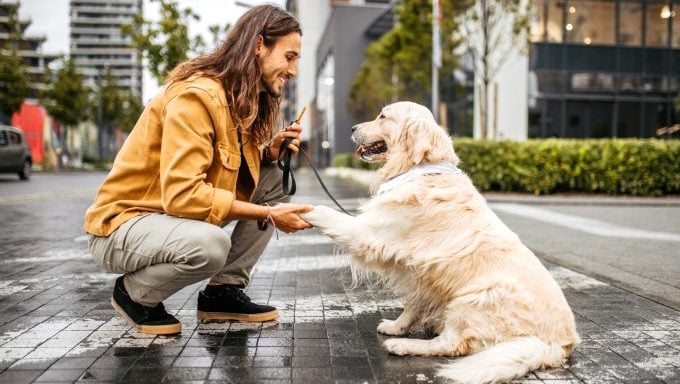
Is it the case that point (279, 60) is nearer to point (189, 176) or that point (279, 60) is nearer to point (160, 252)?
point (189, 176)

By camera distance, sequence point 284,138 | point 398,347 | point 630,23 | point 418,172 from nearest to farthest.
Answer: point 398,347 < point 418,172 < point 284,138 < point 630,23

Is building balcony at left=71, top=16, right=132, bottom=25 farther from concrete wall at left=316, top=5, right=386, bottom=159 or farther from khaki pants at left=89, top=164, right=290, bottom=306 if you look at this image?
khaki pants at left=89, top=164, right=290, bottom=306

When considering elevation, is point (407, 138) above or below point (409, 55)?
below

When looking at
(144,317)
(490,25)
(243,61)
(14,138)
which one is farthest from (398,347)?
(14,138)

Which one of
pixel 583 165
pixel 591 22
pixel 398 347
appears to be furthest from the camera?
pixel 591 22

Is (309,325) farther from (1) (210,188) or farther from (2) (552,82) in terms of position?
(2) (552,82)

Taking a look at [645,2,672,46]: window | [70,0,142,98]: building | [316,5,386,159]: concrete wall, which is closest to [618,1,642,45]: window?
[645,2,672,46]: window

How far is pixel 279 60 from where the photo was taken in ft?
12.1

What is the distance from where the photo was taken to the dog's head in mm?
3549

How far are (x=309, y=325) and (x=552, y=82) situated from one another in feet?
75.1

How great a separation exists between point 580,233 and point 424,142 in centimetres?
674

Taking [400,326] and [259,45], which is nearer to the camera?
[259,45]

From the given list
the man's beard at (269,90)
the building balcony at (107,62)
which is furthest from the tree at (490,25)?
the building balcony at (107,62)

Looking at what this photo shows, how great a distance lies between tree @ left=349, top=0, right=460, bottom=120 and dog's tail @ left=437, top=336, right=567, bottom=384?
56.5ft
